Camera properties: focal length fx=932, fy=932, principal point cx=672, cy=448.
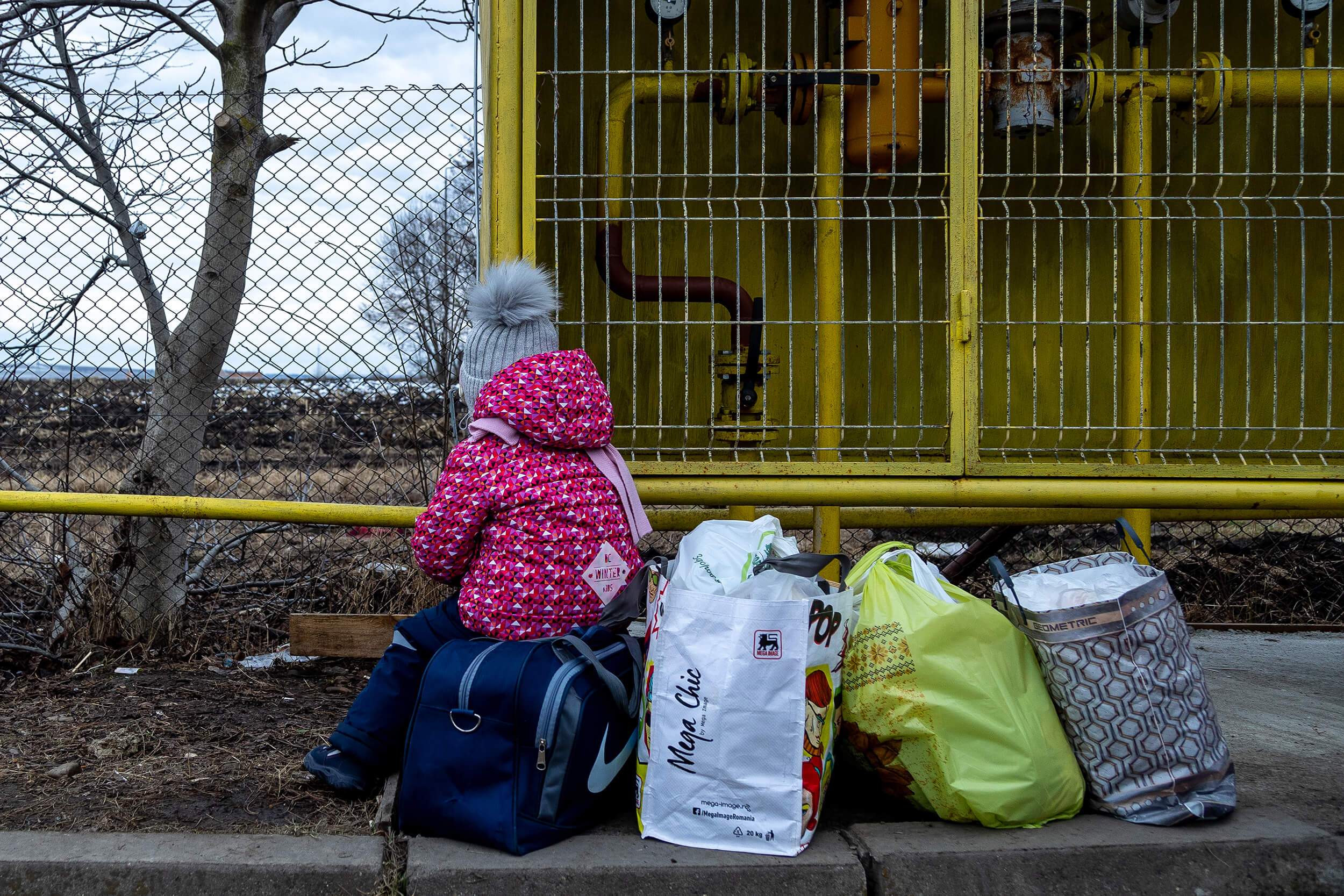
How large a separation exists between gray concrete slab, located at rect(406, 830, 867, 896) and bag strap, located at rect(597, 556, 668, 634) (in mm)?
580

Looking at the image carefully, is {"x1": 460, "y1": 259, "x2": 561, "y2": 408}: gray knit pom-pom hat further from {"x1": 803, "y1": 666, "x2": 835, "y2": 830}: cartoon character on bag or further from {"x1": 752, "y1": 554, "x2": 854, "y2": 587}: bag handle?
{"x1": 803, "y1": 666, "x2": 835, "y2": 830}: cartoon character on bag

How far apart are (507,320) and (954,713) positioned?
1.61 meters

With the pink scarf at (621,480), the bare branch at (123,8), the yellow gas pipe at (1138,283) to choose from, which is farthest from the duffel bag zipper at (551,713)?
the bare branch at (123,8)

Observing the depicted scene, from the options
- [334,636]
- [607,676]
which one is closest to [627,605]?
[607,676]

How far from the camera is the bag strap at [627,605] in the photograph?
2385 millimetres

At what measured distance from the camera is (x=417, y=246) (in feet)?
13.4

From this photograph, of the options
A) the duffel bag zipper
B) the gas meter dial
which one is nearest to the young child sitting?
the duffel bag zipper

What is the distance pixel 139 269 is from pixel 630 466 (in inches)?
90.4

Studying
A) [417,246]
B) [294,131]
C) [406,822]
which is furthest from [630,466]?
[294,131]

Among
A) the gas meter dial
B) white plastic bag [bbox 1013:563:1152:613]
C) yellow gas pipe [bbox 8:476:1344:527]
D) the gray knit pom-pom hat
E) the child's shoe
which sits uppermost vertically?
the gas meter dial

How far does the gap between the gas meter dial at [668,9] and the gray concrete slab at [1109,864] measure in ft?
8.89

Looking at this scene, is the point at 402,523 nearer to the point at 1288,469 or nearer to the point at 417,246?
the point at 417,246

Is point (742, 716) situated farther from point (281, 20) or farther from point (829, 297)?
point (281, 20)

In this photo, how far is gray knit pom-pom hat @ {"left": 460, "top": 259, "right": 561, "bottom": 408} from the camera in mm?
2713
